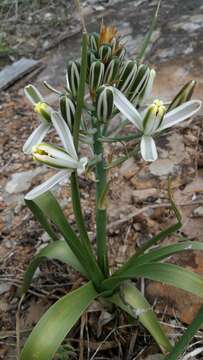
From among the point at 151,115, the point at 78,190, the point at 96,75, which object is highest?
the point at 96,75

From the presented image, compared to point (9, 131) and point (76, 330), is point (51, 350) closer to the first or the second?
point (76, 330)

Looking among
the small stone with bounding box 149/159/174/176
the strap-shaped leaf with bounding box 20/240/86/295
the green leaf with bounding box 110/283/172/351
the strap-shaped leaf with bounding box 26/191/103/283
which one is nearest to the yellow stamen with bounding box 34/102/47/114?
the strap-shaped leaf with bounding box 26/191/103/283

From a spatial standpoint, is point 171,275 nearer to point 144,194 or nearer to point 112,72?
point 112,72

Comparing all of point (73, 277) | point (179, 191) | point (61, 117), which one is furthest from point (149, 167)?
point (61, 117)

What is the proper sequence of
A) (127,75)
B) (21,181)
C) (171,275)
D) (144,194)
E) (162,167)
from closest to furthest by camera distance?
(127,75)
(171,275)
(144,194)
(162,167)
(21,181)

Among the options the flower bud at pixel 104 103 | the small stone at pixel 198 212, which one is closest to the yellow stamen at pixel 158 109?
the flower bud at pixel 104 103

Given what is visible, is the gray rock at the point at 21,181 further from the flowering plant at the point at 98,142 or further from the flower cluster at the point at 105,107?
the flower cluster at the point at 105,107

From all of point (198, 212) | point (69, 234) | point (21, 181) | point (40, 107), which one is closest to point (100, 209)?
point (69, 234)

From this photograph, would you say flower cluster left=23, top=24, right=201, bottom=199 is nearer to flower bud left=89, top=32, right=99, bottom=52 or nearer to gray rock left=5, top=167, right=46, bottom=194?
flower bud left=89, top=32, right=99, bottom=52
